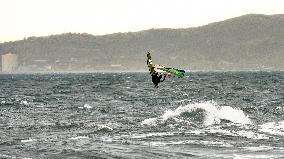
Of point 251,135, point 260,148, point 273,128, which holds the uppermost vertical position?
point 260,148

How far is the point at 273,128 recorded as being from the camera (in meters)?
33.2

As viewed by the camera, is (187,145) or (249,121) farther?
(249,121)

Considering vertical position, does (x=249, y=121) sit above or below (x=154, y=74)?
below

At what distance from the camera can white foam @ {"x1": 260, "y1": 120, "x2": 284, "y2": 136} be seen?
102 ft

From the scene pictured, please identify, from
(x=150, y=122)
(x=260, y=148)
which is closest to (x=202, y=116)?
(x=150, y=122)

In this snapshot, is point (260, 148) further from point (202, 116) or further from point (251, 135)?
point (202, 116)

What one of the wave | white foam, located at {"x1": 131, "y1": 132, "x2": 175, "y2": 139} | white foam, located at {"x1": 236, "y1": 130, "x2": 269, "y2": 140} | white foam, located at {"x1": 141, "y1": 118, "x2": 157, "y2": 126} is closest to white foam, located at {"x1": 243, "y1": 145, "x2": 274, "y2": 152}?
white foam, located at {"x1": 236, "y1": 130, "x2": 269, "y2": 140}

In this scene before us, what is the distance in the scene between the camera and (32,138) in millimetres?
29969

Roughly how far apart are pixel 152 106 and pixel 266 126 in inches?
732

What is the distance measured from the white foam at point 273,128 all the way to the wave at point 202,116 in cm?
183

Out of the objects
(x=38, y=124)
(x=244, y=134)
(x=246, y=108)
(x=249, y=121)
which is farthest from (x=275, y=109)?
(x=38, y=124)

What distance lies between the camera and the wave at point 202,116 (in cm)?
3678

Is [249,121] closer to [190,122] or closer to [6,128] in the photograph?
[190,122]

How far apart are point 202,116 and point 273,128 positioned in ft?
22.2
